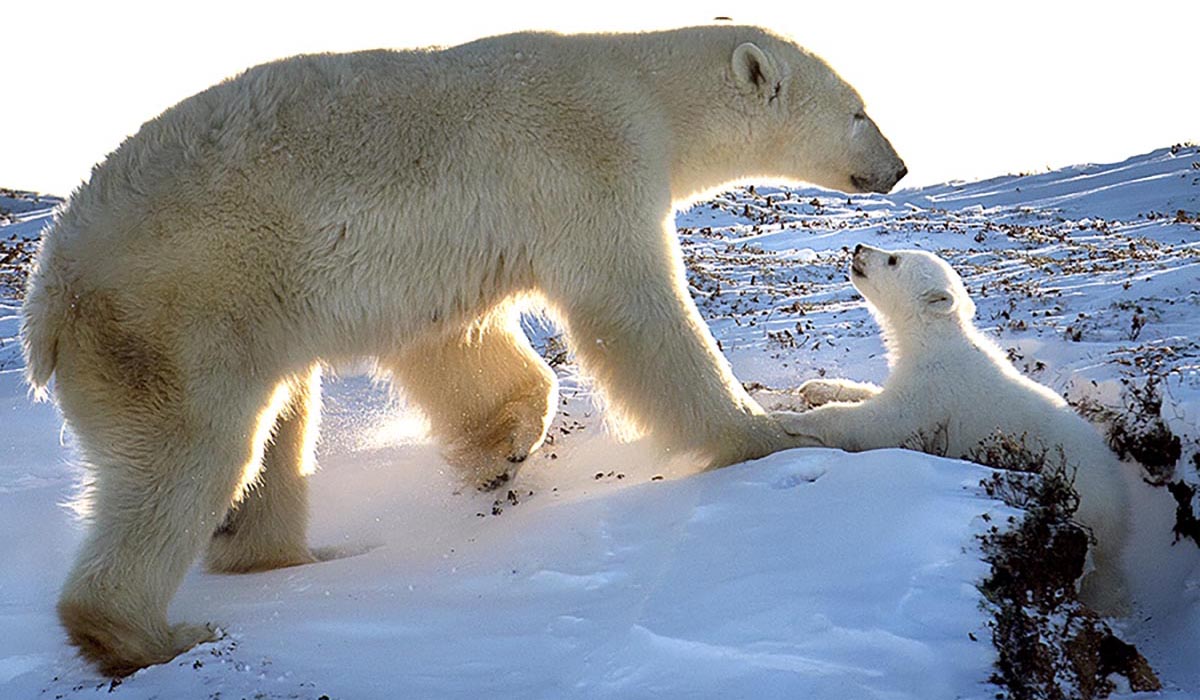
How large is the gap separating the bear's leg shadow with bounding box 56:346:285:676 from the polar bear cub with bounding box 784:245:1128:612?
91.1 inches

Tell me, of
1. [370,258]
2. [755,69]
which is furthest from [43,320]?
[755,69]

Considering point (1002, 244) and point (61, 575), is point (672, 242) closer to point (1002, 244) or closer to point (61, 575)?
point (61, 575)

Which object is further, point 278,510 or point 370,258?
point 278,510

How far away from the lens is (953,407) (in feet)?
16.7

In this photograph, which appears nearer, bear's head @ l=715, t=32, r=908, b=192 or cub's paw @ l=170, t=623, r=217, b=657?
cub's paw @ l=170, t=623, r=217, b=657

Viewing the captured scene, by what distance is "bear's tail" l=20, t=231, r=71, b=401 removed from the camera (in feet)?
13.5

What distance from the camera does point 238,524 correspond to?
5117 mm

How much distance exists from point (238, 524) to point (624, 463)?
1.75 m

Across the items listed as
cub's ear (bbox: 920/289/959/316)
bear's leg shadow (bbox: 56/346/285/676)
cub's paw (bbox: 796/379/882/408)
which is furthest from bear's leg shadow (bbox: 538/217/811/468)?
bear's leg shadow (bbox: 56/346/285/676)

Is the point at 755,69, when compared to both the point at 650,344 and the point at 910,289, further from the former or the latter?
the point at 650,344

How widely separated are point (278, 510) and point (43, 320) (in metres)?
1.41

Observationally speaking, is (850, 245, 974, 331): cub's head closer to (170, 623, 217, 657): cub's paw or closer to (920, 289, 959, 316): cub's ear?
(920, 289, 959, 316): cub's ear

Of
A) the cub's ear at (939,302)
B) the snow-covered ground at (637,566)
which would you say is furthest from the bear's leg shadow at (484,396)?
the cub's ear at (939,302)

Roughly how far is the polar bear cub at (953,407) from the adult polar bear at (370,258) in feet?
1.36
